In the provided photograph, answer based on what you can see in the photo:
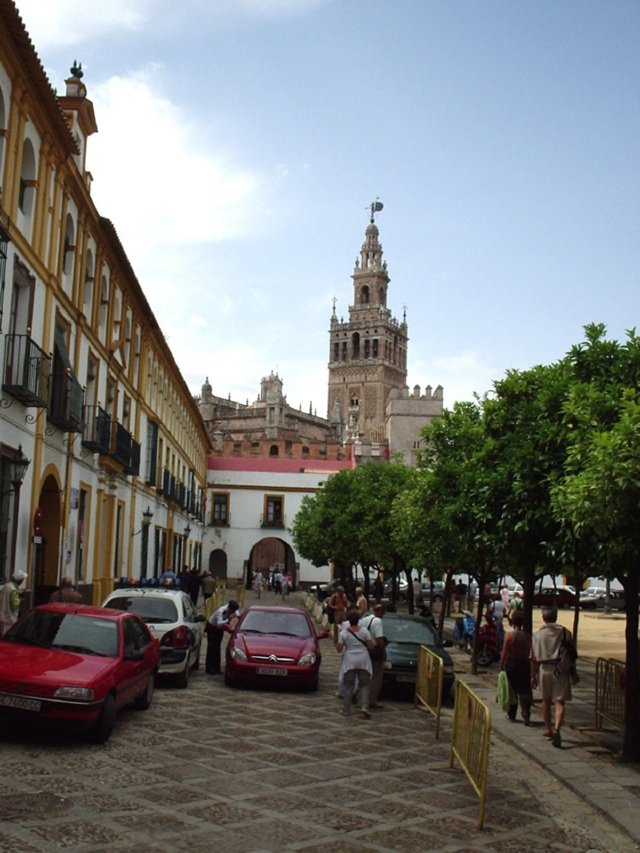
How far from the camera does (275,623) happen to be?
54.4ft

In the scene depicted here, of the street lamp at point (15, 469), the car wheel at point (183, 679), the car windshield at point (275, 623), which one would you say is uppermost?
the street lamp at point (15, 469)

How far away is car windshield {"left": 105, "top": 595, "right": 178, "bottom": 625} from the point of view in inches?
611

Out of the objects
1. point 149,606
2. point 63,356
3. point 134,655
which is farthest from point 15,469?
point 134,655

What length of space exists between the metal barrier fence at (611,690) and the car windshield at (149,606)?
22.1 ft

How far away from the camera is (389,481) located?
132ft

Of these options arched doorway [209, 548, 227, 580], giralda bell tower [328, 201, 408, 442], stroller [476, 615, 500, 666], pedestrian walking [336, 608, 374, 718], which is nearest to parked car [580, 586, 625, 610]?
arched doorway [209, 548, 227, 580]

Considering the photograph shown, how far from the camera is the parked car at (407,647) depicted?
15477 mm

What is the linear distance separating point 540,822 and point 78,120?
18575mm

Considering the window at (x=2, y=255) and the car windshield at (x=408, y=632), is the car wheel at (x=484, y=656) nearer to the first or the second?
the car windshield at (x=408, y=632)

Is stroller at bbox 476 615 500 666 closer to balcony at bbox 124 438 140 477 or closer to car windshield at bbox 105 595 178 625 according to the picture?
car windshield at bbox 105 595 178 625

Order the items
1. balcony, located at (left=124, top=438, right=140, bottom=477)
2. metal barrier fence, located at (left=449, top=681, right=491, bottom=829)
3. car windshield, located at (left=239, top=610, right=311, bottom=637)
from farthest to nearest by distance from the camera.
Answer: balcony, located at (left=124, top=438, right=140, bottom=477), car windshield, located at (left=239, top=610, right=311, bottom=637), metal barrier fence, located at (left=449, top=681, right=491, bottom=829)

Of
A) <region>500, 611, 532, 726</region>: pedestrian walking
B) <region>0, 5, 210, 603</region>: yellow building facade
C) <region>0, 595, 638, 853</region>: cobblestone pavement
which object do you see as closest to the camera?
<region>0, 595, 638, 853</region>: cobblestone pavement

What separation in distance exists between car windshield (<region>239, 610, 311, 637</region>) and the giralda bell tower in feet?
406

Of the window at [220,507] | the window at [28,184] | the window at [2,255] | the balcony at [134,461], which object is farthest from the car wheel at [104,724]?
the window at [220,507]
